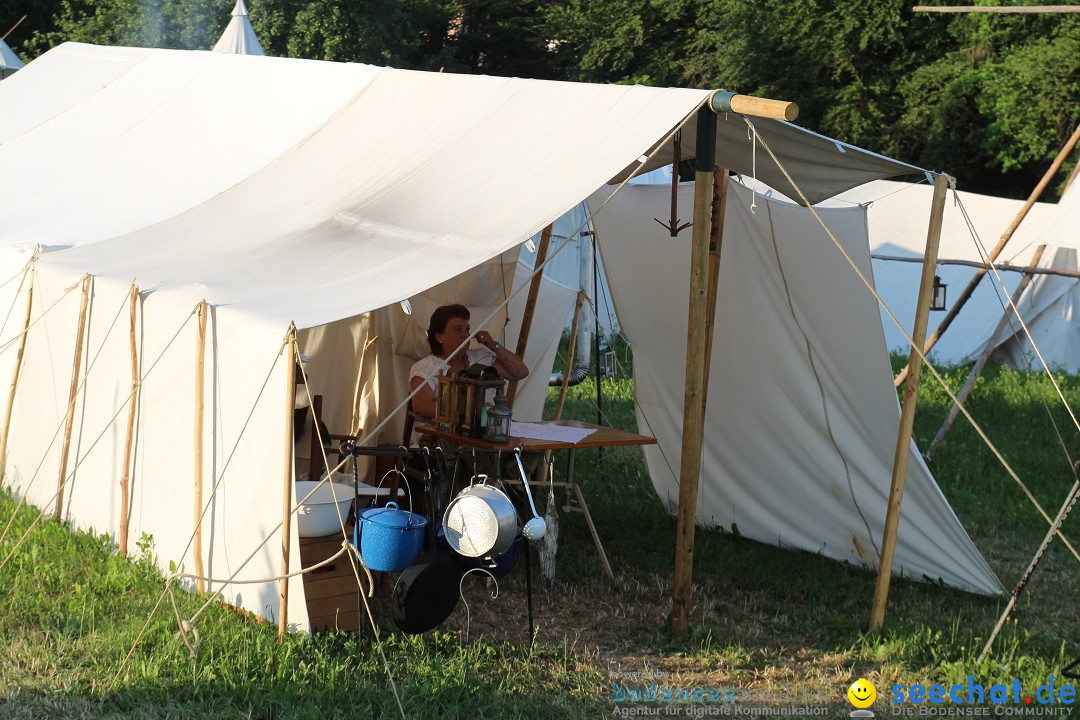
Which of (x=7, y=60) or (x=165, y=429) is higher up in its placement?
(x=7, y=60)

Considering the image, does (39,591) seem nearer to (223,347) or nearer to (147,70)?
(223,347)

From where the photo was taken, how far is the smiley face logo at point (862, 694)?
139 inches

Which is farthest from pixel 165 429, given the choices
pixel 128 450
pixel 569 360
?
pixel 569 360

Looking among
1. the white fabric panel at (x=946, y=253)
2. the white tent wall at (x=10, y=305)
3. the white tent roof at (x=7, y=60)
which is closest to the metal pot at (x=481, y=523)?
the white tent wall at (x=10, y=305)

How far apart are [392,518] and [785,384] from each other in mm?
2032

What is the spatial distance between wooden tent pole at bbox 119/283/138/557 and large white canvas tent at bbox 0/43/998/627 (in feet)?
0.13

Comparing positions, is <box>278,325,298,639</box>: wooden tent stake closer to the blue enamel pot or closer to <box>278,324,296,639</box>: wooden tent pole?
<box>278,324,296,639</box>: wooden tent pole

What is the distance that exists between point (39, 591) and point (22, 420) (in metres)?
1.33

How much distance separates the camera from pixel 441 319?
5055mm

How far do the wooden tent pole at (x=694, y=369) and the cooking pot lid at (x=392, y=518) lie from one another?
2.88 ft

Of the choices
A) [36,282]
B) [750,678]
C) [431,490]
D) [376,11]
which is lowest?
[750,678]

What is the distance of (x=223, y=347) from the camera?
3779 mm

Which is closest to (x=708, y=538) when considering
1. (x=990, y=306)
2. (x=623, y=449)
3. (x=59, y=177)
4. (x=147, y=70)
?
(x=623, y=449)

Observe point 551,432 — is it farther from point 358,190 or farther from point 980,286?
point 980,286
